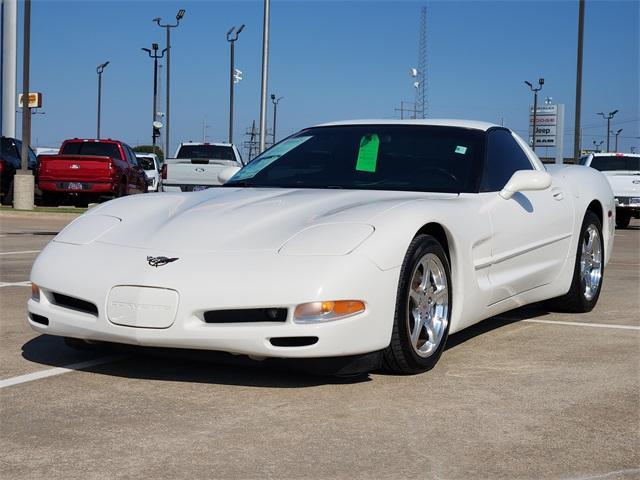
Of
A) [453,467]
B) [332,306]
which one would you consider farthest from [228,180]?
[453,467]

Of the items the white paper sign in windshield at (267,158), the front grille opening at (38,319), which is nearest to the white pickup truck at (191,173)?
the white paper sign in windshield at (267,158)

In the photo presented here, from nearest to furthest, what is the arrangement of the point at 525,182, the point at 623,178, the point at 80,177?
the point at 525,182 → the point at 80,177 → the point at 623,178

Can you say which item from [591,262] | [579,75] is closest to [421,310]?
[591,262]

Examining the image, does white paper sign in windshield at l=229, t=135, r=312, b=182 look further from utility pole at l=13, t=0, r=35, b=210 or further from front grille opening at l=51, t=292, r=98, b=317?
utility pole at l=13, t=0, r=35, b=210

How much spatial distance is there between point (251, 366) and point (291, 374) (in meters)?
0.20

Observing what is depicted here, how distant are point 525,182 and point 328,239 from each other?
1.69 meters

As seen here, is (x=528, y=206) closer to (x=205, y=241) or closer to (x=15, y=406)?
(x=205, y=241)

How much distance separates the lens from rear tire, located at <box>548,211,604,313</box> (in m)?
6.94

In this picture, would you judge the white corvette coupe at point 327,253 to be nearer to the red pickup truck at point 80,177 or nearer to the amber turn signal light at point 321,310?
the amber turn signal light at point 321,310

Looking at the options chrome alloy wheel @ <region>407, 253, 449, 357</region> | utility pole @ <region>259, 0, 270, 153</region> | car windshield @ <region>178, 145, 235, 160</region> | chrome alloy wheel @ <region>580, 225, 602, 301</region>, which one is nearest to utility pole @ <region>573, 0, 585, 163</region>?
utility pole @ <region>259, 0, 270, 153</region>

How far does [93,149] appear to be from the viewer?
2286cm

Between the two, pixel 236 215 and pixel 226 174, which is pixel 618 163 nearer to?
pixel 226 174

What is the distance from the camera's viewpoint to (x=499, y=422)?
399 cm

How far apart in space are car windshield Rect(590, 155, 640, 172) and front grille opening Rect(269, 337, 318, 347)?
65.6 feet
